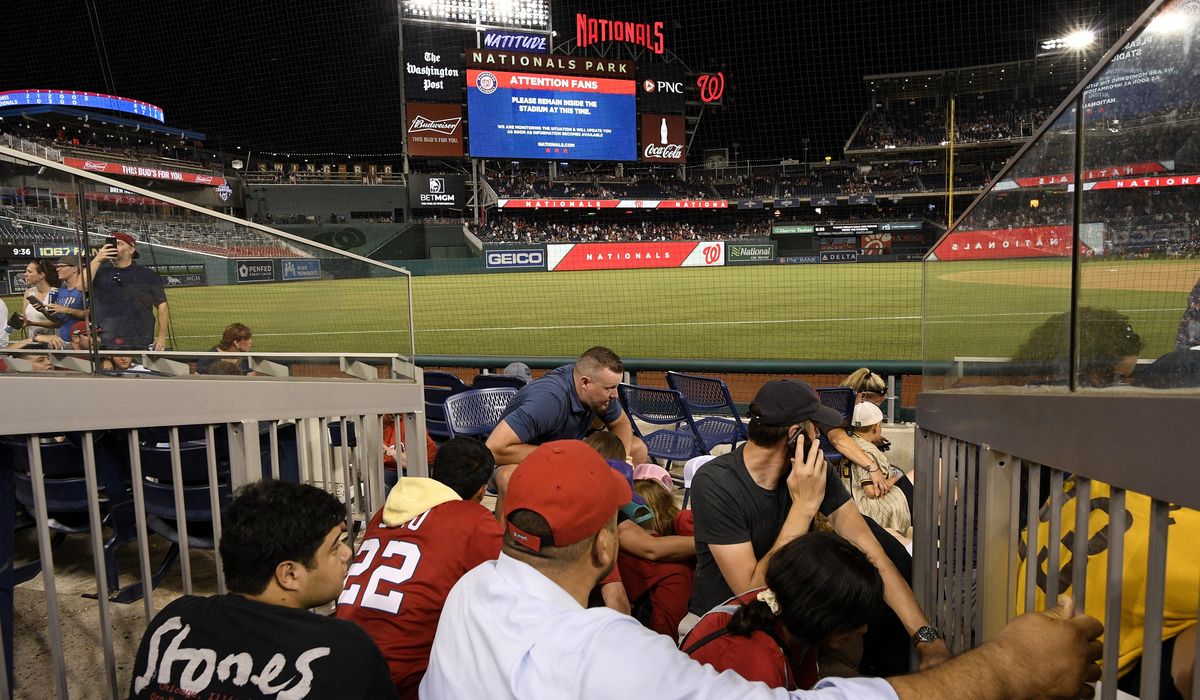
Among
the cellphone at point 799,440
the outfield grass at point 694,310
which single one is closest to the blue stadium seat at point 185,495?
the outfield grass at point 694,310

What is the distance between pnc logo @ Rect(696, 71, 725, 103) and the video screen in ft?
33.0

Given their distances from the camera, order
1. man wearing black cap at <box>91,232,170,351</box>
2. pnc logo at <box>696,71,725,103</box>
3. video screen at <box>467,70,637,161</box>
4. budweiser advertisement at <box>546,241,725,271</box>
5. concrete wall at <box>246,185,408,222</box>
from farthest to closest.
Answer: pnc logo at <box>696,71,725,103</box>, concrete wall at <box>246,185,408,222</box>, video screen at <box>467,70,637,161</box>, budweiser advertisement at <box>546,241,725,271</box>, man wearing black cap at <box>91,232,170,351</box>

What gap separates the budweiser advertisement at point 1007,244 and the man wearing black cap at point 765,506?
0.69 metres

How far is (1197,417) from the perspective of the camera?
976 millimetres

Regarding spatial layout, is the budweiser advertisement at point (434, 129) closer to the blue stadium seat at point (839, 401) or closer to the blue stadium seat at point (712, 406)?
the blue stadium seat at point (712, 406)

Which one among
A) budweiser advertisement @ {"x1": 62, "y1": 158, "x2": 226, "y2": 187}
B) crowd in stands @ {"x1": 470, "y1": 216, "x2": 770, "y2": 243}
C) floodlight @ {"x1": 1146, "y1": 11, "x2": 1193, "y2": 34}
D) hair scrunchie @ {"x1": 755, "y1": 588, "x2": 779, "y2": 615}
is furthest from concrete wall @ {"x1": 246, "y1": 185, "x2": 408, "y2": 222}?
floodlight @ {"x1": 1146, "y1": 11, "x2": 1193, "y2": 34}

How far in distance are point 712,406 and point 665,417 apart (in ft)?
1.33

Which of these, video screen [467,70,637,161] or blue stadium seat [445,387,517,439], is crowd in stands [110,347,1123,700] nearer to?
blue stadium seat [445,387,517,439]

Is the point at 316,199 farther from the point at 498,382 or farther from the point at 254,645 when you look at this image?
the point at 254,645

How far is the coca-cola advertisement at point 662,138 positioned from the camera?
1572 inches

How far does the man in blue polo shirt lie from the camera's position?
3836 mm

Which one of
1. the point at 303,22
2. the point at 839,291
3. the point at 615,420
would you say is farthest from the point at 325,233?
the point at 615,420

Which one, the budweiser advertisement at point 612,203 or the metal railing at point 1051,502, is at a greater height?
the budweiser advertisement at point 612,203

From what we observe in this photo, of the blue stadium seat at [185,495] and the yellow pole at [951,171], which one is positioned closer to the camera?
the blue stadium seat at [185,495]
